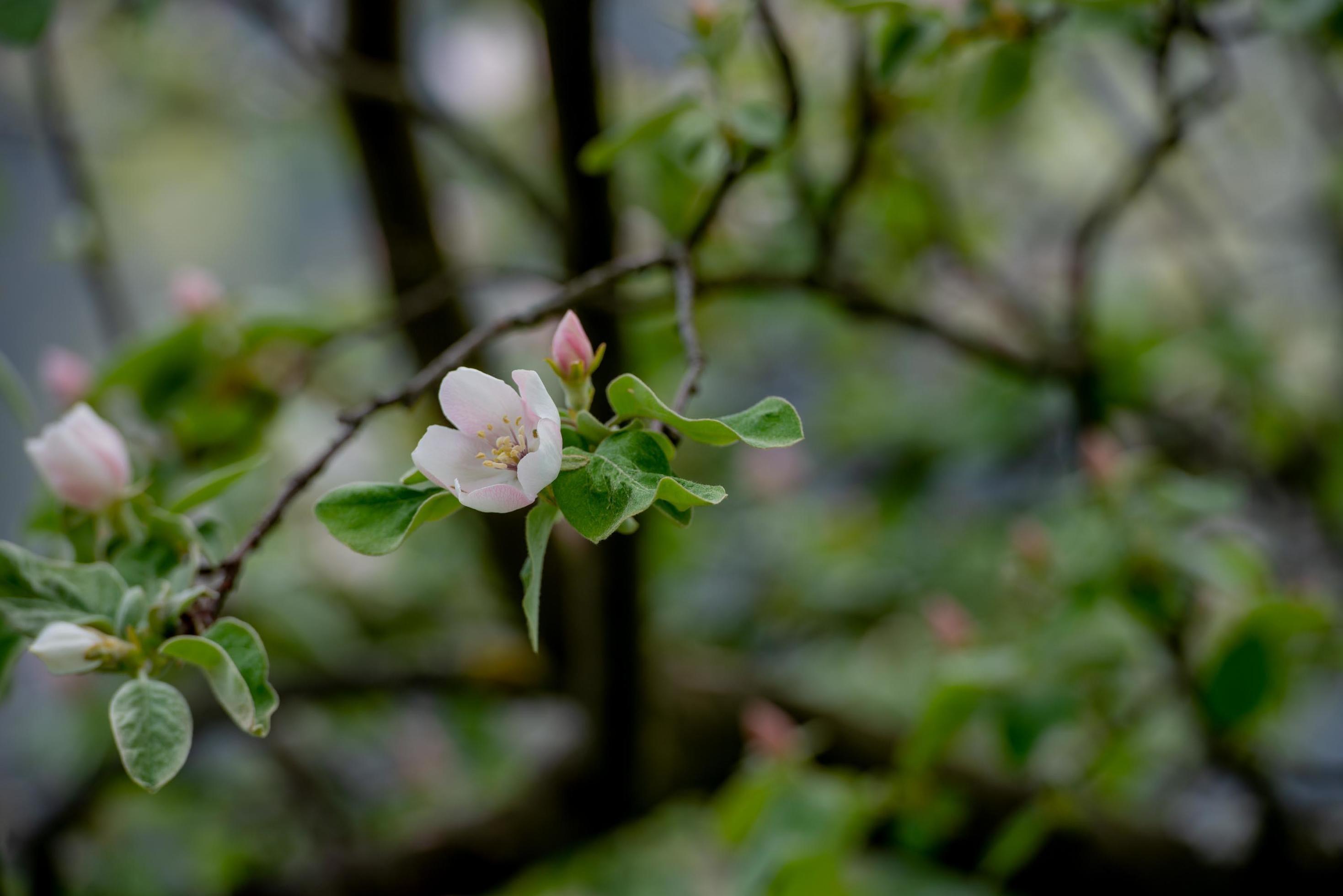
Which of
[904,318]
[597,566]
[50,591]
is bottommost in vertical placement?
[597,566]

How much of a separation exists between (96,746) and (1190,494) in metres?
1.27

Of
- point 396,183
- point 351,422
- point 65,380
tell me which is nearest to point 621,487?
point 351,422

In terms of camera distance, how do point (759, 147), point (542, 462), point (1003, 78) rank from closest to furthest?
point (542, 462), point (759, 147), point (1003, 78)

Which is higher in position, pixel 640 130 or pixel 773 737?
pixel 640 130

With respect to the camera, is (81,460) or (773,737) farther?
(773,737)

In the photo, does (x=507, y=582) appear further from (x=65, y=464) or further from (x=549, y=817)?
(x=65, y=464)

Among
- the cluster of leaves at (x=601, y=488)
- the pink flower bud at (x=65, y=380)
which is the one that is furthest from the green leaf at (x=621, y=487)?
the pink flower bud at (x=65, y=380)

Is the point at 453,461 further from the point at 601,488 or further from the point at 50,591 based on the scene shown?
the point at 50,591

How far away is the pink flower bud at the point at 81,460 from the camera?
15.4 inches

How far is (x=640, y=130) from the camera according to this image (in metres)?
0.49

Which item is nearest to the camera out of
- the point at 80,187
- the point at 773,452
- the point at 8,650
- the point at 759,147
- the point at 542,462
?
the point at 542,462

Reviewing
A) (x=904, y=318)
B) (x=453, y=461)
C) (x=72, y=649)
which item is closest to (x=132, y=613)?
(x=72, y=649)

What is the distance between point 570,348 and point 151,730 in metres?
0.19

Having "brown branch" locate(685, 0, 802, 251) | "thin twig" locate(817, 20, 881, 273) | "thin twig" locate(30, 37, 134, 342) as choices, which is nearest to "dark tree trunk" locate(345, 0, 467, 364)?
"thin twig" locate(30, 37, 134, 342)
